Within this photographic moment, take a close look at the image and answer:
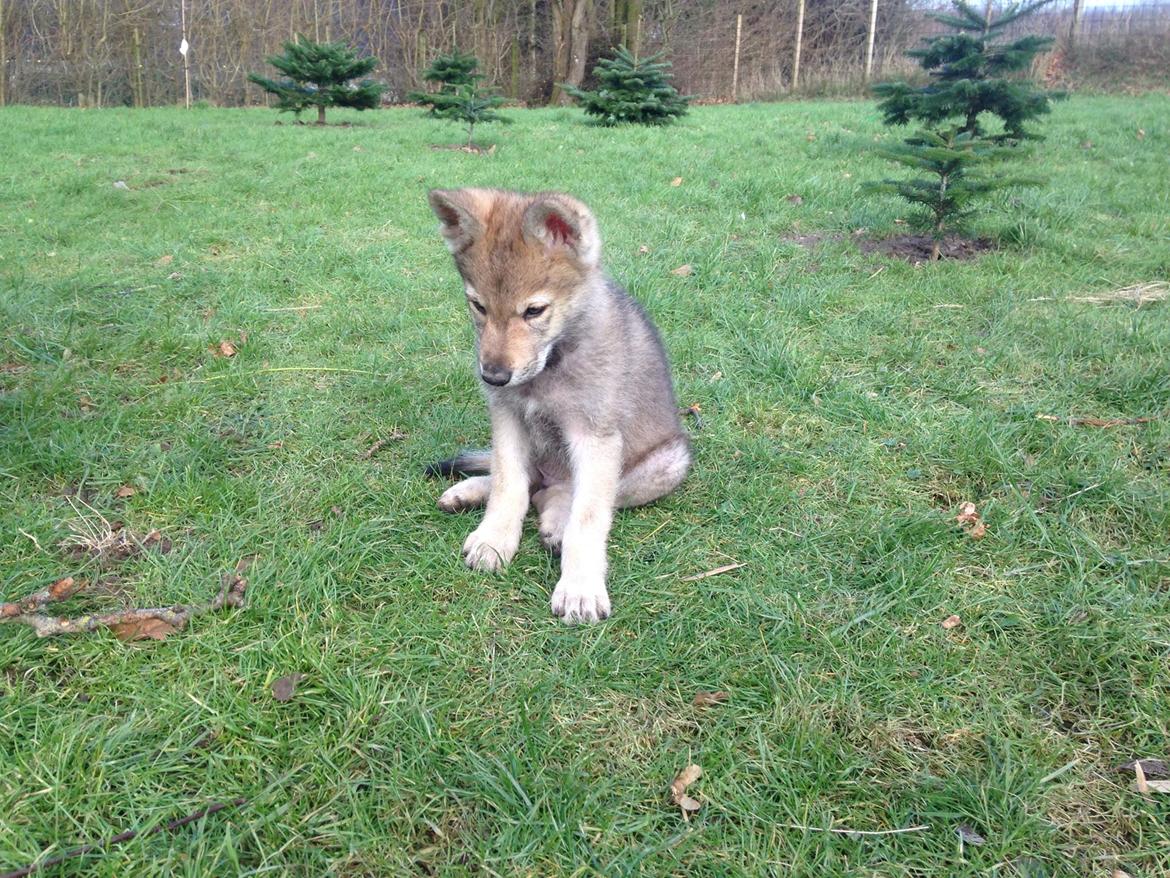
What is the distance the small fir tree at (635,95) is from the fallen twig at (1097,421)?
1167 cm

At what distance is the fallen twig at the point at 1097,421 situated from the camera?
3.69 m

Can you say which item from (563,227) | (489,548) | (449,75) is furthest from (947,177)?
(449,75)

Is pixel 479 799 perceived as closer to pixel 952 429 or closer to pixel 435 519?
pixel 435 519

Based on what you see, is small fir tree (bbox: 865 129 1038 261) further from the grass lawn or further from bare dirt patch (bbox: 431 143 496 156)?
bare dirt patch (bbox: 431 143 496 156)

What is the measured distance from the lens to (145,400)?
3844 mm

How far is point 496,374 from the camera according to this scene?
260cm

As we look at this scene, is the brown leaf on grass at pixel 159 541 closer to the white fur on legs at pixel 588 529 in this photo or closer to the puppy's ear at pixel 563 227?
the white fur on legs at pixel 588 529

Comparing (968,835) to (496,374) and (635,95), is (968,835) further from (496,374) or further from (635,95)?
(635,95)

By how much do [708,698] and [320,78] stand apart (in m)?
15.1

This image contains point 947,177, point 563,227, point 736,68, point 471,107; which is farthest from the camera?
point 736,68

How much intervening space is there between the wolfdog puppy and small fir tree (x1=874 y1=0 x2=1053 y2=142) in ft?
15.5

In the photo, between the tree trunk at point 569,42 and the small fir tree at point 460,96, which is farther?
the tree trunk at point 569,42

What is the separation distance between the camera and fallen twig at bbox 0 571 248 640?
2.28 m

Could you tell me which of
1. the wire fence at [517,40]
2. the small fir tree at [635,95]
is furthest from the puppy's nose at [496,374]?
the wire fence at [517,40]
